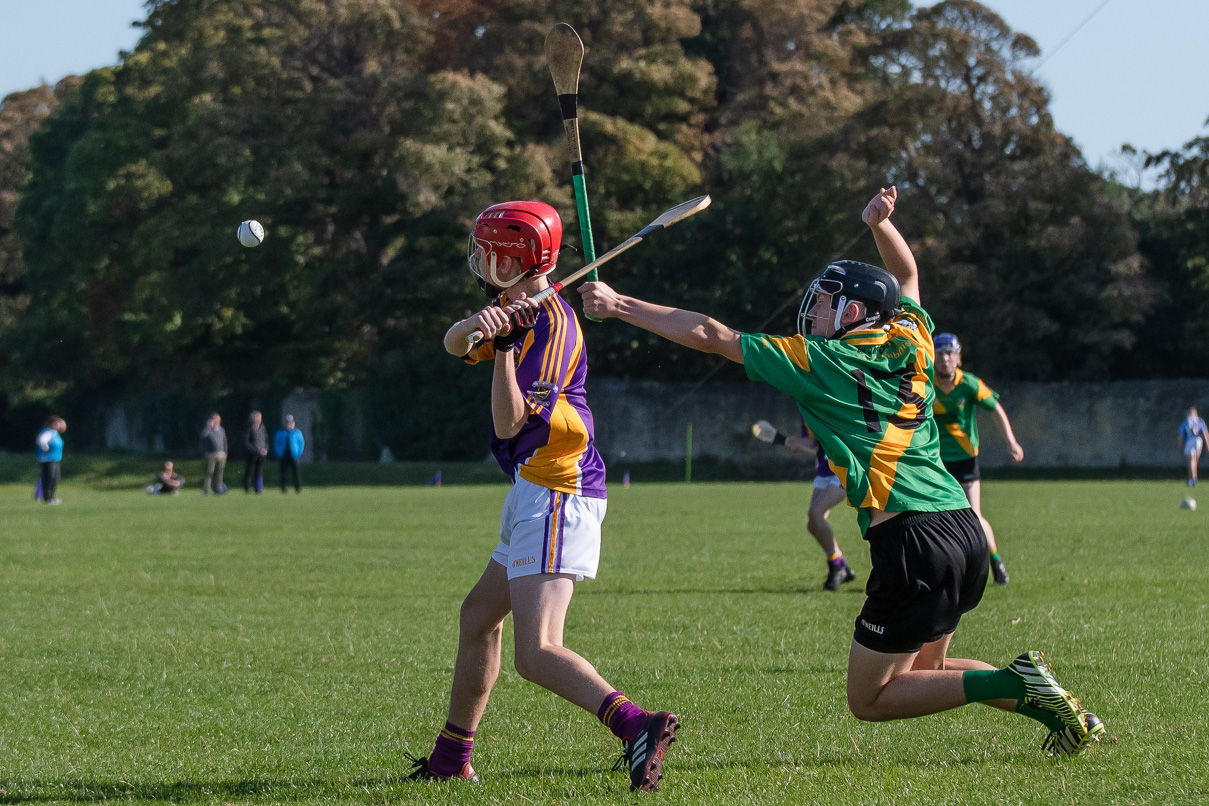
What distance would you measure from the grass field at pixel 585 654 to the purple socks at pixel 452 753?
13cm

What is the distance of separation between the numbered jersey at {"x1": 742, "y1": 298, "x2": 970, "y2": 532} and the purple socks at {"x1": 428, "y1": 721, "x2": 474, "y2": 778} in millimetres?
1772

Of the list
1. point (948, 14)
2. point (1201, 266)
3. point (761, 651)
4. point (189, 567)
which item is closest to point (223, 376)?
point (948, 14)

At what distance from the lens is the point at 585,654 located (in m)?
8.27

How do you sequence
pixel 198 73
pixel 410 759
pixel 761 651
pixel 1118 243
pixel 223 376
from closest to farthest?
pixel 410 759 < pixel 761 651 < pixel 1118 243 < pixel 198 73 < pixel 223 376

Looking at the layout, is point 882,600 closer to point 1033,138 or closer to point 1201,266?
point 1033,138

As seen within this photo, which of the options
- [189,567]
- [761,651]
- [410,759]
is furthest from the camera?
[189,567]

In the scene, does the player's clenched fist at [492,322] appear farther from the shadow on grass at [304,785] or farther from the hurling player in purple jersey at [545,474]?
the shadow on grass at [304,785]

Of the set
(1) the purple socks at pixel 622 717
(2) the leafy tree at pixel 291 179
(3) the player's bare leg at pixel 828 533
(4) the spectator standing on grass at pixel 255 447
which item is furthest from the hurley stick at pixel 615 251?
(2) the leafy tree at pixel 291 179

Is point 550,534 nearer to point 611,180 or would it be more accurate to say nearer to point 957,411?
point 957,411

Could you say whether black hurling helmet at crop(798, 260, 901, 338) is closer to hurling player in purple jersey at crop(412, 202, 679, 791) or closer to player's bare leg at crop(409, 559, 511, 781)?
hurling player in purple jersey at crop(412, 202, 679, 791)

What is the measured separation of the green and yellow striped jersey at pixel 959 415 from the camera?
11.4 metres

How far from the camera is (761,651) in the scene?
8289mm

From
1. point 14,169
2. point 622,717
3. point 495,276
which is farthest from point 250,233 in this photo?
point 14,169

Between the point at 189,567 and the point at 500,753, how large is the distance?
9127 mm
